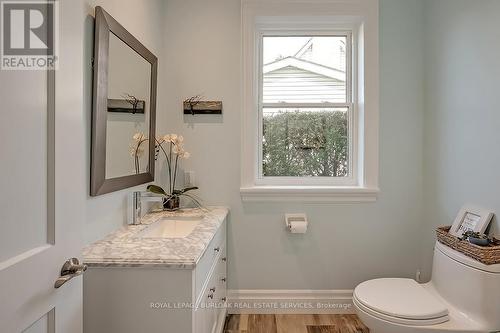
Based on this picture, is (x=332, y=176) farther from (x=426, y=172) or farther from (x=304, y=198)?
(x=426, y=172)

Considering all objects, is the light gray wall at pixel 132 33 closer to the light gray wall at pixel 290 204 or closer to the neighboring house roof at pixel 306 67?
the light gray wall at pixel 290 204

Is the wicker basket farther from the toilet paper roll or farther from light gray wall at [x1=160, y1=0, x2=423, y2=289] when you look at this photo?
the toilet paper roll

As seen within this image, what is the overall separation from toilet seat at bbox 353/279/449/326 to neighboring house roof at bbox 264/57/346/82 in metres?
1.50

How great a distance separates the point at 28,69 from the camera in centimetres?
76

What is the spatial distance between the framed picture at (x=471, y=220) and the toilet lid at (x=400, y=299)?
1.31 feet

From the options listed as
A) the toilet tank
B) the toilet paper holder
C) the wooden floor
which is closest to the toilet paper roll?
the toilet paper holder

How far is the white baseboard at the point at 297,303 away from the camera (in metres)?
2.37

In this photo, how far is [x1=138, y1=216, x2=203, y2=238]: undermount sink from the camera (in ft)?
6.22

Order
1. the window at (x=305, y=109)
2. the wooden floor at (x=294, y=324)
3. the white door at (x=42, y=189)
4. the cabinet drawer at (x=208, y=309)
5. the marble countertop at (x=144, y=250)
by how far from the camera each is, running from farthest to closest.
→ the window at (x=305, y=109) → the wooden floor at (x=294, y=324) → the cabinet drawer at (x=208, y=309) → the marble countertop at (x=144, y=250) → the white door at (x=42, y=189)

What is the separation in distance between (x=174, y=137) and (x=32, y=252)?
1447mm

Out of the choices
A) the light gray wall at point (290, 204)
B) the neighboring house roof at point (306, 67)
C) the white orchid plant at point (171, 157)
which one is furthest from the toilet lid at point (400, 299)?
the neighboring house roof at point (306, 67)

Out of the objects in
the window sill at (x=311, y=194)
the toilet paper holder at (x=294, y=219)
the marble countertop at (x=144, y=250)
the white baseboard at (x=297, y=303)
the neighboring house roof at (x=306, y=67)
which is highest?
the neighboring house roof at (x=306, y=67)

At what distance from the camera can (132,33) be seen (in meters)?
1.84

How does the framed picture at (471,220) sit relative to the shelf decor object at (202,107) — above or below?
below
